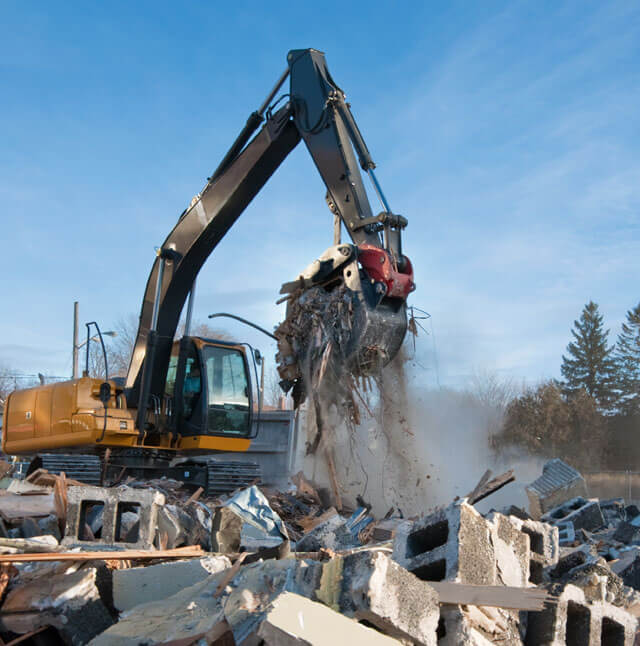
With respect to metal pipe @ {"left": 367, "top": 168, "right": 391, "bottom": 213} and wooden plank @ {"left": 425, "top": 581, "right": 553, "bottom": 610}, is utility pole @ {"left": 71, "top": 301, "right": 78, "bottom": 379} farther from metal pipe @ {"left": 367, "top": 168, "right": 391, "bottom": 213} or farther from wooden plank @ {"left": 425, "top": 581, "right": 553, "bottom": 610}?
wooden plank @ {"left": 425, "top": 581, "right": 553, "bottom": 610}

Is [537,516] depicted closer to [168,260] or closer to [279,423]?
[168,260]

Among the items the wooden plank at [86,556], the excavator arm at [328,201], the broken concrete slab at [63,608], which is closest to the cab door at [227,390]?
the excavator arm at [328,201]

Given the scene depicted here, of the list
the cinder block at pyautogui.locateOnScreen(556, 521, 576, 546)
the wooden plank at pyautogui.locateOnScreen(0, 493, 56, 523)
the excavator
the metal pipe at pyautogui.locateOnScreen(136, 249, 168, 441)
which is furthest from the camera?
the metal pipe at pyautogui.locateOnScreen(136, 249, 168, 441)

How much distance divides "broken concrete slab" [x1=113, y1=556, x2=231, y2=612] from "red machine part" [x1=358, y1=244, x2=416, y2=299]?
4336 mm

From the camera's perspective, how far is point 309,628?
8.06 feet

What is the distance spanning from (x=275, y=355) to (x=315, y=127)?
9.30 feet

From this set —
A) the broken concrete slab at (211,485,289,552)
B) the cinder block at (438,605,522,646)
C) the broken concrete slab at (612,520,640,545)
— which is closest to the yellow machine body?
the broken concrete slab at (211,485,289,552)

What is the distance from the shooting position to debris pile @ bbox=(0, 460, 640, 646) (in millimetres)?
2707

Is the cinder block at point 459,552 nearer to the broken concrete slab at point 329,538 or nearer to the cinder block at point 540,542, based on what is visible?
the cinder block at point 540,542

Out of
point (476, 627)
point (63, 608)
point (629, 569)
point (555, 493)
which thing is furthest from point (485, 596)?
point (555, 493)

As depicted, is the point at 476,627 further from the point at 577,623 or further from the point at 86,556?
the point at 86,556

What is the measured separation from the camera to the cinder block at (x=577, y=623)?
3.32 m

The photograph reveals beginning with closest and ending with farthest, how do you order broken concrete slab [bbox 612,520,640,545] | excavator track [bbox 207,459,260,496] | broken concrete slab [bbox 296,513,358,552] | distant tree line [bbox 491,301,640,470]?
broken concrete slab [bbox 296,513,358,552] < broken concrete slab [bbox 612,520,640,545] < excavator track [bbox 207,459,260,496] < distant tree line [bbox 491,301,640,470]

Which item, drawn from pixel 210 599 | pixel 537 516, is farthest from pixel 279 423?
pixel 210 599
